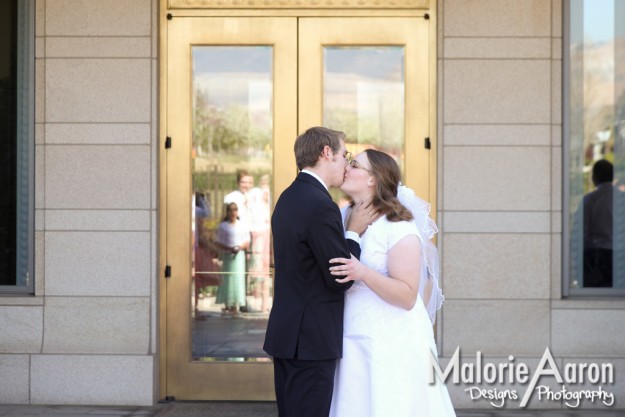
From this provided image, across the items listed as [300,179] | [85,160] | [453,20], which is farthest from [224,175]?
[300,179]

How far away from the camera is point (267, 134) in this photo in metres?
7.89

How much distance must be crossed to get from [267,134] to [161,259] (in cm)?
134

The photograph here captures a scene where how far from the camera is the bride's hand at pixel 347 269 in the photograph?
4344 millimetres

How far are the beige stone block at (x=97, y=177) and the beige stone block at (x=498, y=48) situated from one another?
263 centimetres

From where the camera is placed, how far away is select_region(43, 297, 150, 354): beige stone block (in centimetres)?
770

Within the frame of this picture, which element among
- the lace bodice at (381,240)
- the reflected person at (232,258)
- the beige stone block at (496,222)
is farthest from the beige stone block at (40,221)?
the lace bodice at (381,240)

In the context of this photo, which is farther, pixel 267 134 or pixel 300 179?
pixel 267 134

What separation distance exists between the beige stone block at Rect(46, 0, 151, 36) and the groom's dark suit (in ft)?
12.3

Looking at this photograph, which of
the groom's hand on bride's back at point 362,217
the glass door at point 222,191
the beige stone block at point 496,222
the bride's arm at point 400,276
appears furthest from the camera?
the glass door at point 222,191

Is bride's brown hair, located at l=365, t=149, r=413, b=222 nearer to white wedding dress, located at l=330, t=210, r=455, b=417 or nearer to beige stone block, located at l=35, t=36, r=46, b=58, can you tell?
white wedding dress, located at l=330, t=210, r=455, b=417

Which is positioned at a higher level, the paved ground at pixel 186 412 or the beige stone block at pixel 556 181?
the beige stone block at pixel 556 181

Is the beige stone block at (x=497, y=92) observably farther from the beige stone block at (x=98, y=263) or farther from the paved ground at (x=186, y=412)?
the beige stone block at (x=98, y=263)

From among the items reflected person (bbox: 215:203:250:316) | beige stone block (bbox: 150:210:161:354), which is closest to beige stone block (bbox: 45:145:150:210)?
beige stone block (bbox: 150:210:161:354)

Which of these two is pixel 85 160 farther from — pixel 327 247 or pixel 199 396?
pixel 327 247
